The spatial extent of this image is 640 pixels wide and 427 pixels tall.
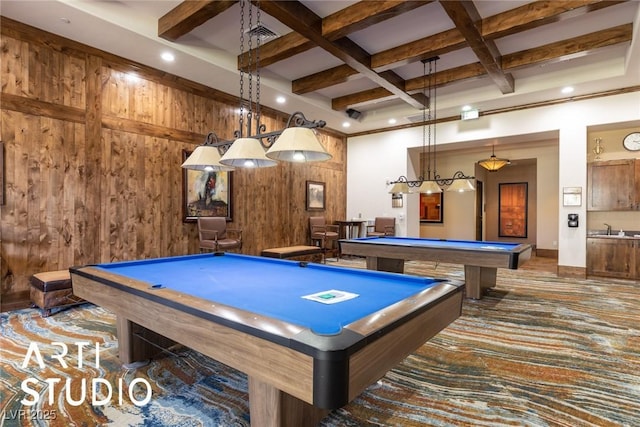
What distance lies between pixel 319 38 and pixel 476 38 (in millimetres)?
1945

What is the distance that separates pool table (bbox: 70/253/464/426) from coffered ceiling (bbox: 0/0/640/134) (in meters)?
2.96

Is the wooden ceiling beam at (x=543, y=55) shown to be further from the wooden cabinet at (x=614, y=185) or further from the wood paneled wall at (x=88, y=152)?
the wood paneled wall at (x=88, y=152)

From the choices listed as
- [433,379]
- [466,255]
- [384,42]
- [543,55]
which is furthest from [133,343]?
[543,55]

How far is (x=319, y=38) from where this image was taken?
4199mm

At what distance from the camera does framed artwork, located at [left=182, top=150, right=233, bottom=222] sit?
219 inches

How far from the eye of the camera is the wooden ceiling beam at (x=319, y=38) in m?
3.68

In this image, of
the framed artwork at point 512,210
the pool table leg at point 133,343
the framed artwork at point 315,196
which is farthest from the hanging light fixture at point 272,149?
the framed artwork at point 512,210

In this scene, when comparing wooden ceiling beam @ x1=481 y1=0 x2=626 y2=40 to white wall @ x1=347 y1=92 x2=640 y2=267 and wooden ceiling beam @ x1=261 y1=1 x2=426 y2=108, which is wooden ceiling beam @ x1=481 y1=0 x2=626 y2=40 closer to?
wooden ceiling beam @ x1=261 y1=1 x2=426 y2=108

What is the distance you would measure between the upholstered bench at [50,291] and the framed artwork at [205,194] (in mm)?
1945

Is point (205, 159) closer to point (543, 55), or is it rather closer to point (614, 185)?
point (543, 55)

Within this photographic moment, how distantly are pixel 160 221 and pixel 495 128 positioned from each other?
653 cm

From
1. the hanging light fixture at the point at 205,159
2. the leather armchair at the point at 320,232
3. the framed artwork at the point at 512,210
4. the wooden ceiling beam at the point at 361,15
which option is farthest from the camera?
the framed artwork at the point at 512,210

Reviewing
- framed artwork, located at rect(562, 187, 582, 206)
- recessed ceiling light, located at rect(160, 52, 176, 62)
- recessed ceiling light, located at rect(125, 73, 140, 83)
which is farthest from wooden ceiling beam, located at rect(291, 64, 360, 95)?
framed artwork, located at rect(562, 187, 582, 206)

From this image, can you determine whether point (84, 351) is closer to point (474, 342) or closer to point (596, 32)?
point (474, 342)
